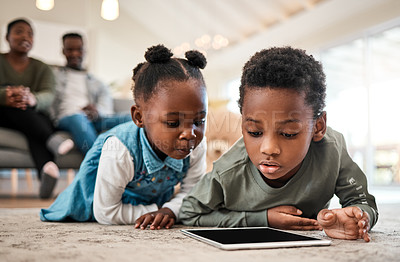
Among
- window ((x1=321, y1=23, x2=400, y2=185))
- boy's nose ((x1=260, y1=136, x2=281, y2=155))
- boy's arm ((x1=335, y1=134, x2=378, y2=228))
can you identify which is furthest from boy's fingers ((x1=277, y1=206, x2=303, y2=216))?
window ((x1=321, y1=23, x2=400, y2=185))

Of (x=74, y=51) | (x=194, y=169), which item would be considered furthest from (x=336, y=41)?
(x=194, y=169)

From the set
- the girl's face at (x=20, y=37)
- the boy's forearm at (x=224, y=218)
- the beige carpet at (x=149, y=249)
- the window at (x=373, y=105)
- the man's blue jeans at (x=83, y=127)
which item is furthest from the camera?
the window at (x=373, y=105)

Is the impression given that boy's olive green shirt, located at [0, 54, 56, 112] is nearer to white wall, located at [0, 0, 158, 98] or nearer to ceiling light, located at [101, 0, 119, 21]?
ceiling light, located at [101, 0, 119, 21]

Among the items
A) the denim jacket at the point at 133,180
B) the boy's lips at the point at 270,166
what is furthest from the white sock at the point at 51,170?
the boy's lips at the point at 270,166

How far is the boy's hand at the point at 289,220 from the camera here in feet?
3.54

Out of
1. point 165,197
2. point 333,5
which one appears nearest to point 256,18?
point 333,5

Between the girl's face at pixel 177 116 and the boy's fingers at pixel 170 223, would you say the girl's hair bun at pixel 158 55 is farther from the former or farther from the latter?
the boy's fingers at pixel 170 223

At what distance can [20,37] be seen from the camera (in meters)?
2.52

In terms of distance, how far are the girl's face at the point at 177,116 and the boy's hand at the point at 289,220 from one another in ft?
0.99

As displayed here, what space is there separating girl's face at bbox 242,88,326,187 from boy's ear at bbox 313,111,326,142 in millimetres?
54

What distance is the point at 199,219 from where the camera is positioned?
1.22 m

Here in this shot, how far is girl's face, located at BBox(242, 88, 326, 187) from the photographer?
95cm

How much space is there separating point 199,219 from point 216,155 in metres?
1.21

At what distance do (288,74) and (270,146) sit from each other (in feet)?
0.61
